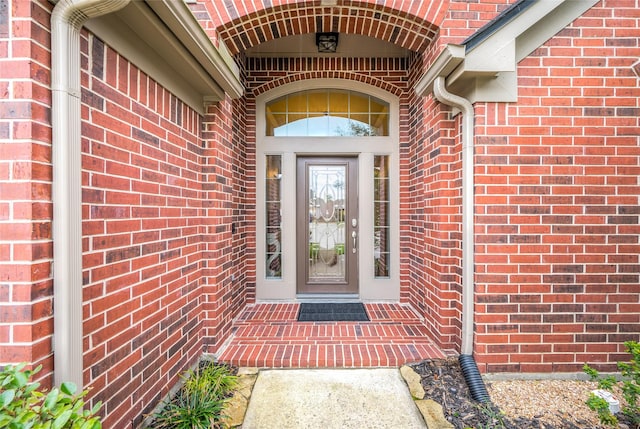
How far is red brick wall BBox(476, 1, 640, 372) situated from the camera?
2516 millimetres

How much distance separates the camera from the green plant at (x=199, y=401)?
1.98 metres

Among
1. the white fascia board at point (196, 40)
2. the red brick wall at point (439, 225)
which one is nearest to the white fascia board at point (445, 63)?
the red brick wall at point (439, 225)

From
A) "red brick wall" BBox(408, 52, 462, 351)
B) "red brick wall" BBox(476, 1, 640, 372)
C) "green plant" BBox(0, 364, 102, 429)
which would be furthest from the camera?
"red brick wall" BBox(408, 52, 462, 351)

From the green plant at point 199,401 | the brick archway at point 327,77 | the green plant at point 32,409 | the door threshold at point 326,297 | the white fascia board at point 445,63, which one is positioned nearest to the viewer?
the green plant at point 32,409

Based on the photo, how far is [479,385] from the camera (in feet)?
7.73

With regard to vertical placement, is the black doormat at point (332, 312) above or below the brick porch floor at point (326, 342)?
above

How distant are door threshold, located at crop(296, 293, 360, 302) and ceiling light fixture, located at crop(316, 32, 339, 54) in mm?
3152

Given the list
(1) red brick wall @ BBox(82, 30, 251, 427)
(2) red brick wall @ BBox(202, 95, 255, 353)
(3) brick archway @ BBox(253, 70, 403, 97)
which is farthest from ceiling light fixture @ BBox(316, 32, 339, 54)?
(1) red brick wall @ BBox(82, 30, 251, 427)

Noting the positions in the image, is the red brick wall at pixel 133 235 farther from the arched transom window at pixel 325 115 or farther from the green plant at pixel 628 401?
the green plant at pixel 628 401

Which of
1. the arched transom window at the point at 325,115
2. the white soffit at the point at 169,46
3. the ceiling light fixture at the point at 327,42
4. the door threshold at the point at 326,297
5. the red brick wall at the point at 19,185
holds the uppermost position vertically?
the ceiling light fixture at the point at 327,42

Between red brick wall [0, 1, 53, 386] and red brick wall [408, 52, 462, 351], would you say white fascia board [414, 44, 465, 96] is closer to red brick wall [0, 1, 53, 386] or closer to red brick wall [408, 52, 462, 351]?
red brick wall [408, 52, 462, 351]

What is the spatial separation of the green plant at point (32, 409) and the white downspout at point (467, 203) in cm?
249

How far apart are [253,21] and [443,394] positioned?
11.4 feet

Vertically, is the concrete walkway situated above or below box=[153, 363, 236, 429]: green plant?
below
